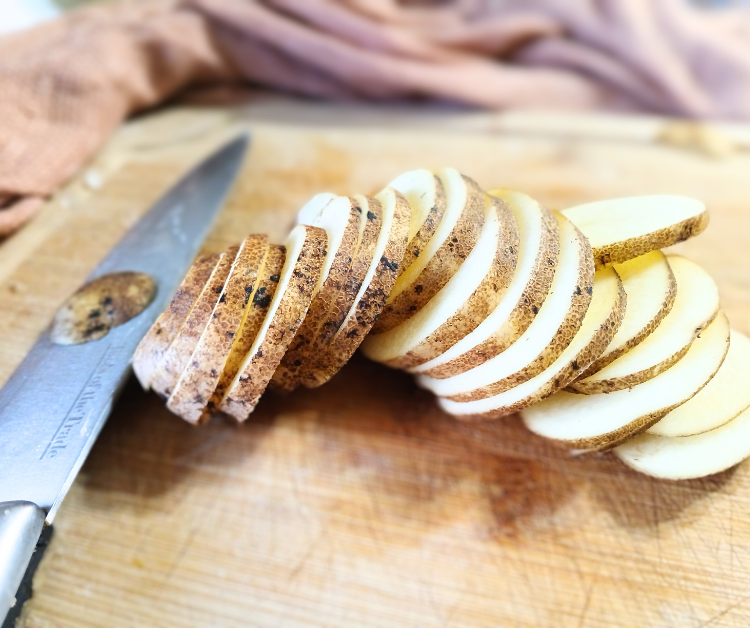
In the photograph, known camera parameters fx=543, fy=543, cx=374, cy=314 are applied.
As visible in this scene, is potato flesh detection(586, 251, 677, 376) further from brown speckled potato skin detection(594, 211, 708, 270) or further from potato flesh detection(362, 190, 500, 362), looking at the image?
potato flesh detection(362, 190, 500, 362)

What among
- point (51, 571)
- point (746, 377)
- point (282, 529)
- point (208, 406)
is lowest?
point (51, 571)

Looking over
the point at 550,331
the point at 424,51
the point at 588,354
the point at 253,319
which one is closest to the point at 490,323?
the point at 550,331

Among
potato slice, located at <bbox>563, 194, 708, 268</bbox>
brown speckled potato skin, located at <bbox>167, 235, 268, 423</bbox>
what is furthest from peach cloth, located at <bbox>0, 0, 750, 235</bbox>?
brown speckled potato skin, located at <bbox>167, 235, 268, 423</bbox>

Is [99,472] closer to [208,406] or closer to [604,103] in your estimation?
[208,406]

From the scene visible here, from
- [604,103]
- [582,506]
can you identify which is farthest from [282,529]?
[604,103]

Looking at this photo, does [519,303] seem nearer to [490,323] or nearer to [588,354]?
[490,323]

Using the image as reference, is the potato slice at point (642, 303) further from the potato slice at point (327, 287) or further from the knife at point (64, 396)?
the knife at point (64, 396)
